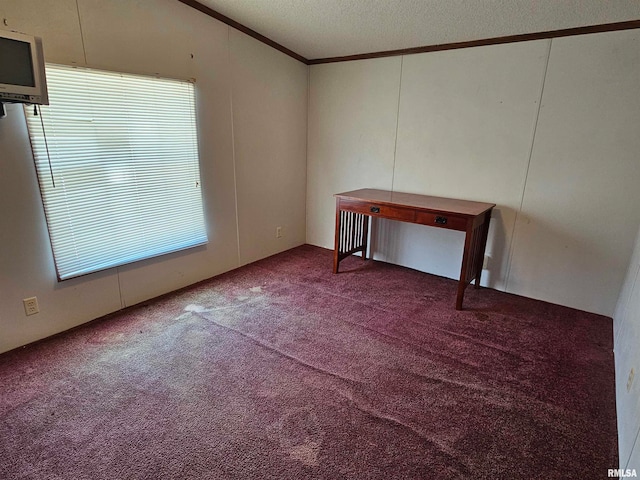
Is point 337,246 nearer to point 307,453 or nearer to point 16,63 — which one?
point 307,453

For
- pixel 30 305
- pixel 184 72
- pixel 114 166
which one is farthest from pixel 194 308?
pixel 184 72

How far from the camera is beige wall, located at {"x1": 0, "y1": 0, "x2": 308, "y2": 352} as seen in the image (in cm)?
211

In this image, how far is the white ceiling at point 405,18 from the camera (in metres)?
2.30

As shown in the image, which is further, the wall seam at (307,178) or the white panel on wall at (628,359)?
the wall seam at (307,178)

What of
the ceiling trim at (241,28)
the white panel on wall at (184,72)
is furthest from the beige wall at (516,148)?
the white panel on wall at (184,72)

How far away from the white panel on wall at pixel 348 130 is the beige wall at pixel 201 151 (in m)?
0.18

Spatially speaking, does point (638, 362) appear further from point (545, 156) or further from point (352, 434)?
point (545, 156)

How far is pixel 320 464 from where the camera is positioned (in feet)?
4.90

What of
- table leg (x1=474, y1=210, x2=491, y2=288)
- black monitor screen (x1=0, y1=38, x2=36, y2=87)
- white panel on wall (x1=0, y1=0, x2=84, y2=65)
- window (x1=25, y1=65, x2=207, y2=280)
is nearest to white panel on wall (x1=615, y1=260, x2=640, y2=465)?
table leg (x1=474, y1=210, x2=491, y2=288)

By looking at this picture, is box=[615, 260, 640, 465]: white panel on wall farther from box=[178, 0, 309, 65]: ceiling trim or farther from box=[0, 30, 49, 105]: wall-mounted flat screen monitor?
box=[178, 0, 309, 65]: ceiling trim

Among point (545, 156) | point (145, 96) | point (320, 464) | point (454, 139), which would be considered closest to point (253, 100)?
point (145, 96)

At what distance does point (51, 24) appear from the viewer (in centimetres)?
209

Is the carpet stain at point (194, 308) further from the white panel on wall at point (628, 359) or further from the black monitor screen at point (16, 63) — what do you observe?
the white panel on wall at point (628, 359)

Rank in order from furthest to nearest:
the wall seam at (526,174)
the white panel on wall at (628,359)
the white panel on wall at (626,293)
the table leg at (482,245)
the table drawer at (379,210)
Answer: the table leg at (482,245), the table drawer at (379,210), the wall seam at (526,174), the white panel on wall at (626,293), the white panel on wall at (628,359)
